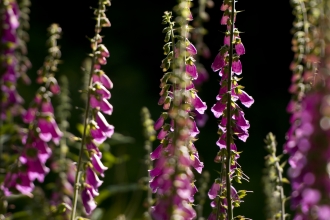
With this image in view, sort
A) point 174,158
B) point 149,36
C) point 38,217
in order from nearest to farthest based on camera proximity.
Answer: point 174,158
point 38,217
point 149,36

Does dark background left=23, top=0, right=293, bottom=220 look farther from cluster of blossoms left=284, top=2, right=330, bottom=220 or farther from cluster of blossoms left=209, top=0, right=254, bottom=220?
cluster of blossoms left=284, top=2, right=330, bottom=220

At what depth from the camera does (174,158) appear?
4.16 feet

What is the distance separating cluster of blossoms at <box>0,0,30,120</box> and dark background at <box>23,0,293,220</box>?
3.76 m

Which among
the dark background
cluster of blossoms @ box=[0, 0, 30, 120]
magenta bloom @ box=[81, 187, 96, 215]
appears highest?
the dark background

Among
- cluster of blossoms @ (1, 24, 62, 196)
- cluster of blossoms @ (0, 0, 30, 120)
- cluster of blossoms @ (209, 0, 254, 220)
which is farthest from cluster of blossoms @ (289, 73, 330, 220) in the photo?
cluster of blossoms @ (0, 0, 30, 120)

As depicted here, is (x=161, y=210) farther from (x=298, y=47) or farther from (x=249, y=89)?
(x=249, y=89)

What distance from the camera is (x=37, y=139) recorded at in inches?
95.2

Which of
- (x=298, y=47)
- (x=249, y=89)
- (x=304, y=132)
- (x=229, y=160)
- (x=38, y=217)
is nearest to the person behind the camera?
(x=304, y=132)

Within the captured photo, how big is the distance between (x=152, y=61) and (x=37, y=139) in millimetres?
7792

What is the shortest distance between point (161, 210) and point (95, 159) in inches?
A: 38.4

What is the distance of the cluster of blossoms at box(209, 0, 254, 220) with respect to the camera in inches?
73.2

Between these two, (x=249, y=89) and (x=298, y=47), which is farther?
(x=249, y=89)

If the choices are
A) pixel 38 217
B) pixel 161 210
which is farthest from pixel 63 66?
pixel 161 210

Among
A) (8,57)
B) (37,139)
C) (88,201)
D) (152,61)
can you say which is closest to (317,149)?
(88,201)
